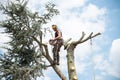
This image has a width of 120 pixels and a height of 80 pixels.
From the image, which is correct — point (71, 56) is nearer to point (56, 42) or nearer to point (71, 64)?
point (71, 64)

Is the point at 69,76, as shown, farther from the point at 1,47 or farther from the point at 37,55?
the point at 1,47

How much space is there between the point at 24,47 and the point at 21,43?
0.34m

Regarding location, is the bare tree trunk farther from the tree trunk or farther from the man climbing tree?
A: the man climbing tree

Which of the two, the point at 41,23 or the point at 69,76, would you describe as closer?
the point at 69,76

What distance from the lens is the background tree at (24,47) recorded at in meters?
14.6

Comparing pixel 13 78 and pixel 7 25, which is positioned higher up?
pixel 7 25

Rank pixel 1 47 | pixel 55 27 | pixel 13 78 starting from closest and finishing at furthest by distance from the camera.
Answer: pixel 55 27, pixel 13 78, pixel 1 47

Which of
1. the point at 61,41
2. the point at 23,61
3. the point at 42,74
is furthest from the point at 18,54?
the point at 61,41

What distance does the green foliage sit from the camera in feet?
49.0

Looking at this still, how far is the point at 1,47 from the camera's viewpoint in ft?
53.8

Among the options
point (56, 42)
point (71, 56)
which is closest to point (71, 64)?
point (71, 56)

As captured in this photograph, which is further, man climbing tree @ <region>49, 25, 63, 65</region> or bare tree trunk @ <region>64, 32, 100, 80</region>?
bare tree trunk @ <region>64, 32, 100, 80</region>

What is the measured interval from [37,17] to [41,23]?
0.36m

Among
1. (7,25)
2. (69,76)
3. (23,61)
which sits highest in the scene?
(7,25)
